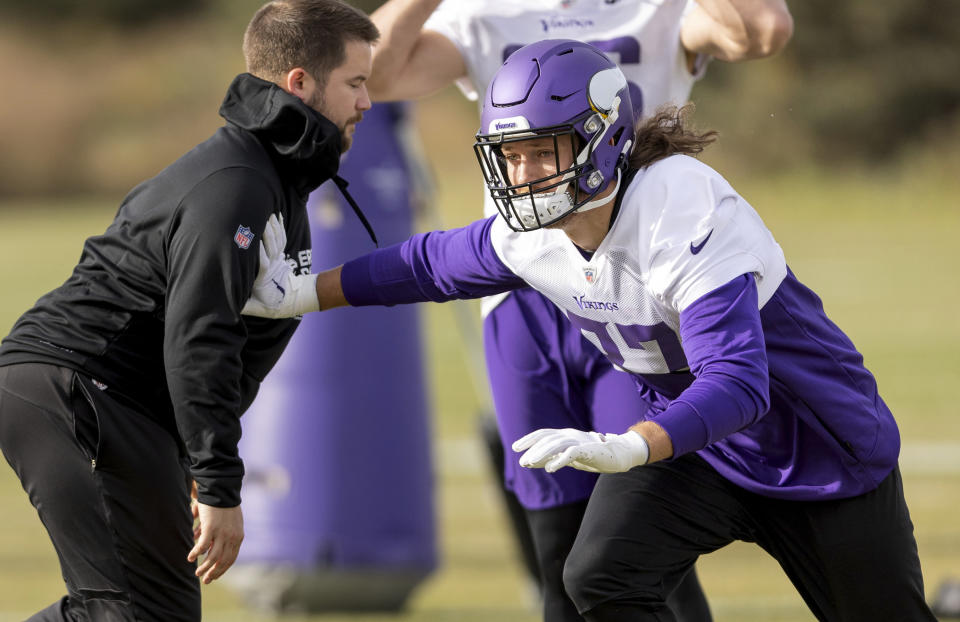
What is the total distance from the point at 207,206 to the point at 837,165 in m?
28.4

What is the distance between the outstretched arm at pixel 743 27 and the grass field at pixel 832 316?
9.37ft

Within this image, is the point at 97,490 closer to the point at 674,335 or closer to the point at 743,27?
the point at 674,335

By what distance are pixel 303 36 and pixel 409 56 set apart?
0.79m

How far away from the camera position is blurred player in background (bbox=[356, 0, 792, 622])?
12.8 feet

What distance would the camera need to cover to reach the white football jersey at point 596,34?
3986mm

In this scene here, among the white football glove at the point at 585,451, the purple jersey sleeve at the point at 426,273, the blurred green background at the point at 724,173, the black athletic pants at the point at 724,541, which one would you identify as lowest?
the blurred green background at the point at 724,173

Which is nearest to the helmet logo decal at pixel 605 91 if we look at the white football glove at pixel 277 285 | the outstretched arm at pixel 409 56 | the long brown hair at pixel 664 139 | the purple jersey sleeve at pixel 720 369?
the long brown hair at pixel 664 139

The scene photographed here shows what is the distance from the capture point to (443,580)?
686 cm

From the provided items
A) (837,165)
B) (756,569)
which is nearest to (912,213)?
(837,165)

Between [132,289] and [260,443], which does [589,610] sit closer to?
[132,289]

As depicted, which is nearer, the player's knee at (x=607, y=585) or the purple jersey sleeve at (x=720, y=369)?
the purple jersey sleeve at (x=720, y=369)

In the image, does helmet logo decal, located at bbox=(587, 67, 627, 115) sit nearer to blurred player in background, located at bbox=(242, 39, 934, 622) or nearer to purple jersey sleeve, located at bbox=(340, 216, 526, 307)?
blurred player in background, located at bbox=(242, 39, 934, 622)

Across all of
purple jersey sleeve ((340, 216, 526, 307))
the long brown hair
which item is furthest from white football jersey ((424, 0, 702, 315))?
the long brown hair

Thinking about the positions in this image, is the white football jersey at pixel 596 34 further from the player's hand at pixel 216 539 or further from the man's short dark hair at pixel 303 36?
the player's hand at pixel 216 539
